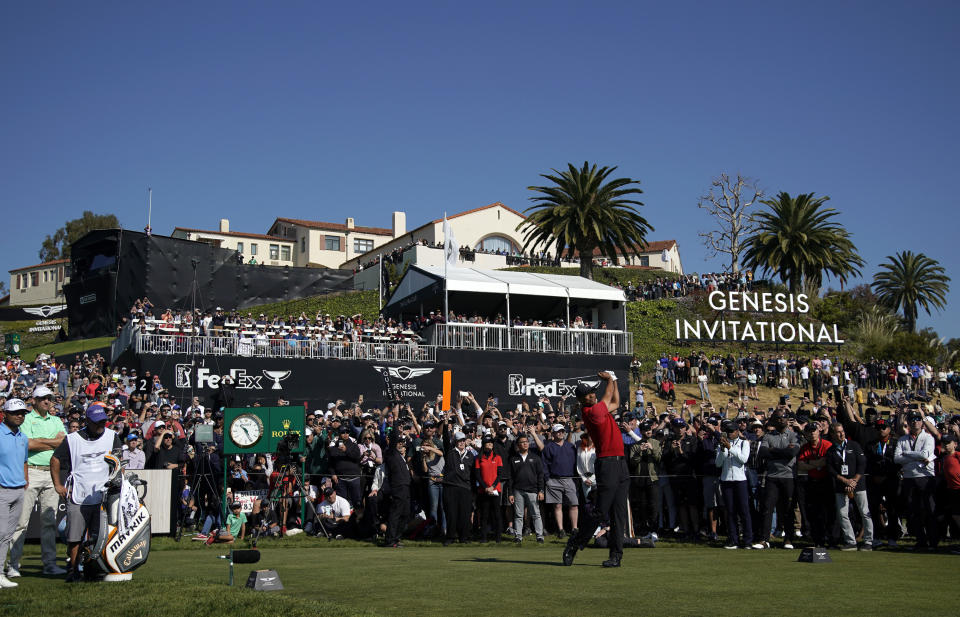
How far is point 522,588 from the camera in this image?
23.3 ft

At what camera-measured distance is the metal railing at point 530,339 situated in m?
32.7

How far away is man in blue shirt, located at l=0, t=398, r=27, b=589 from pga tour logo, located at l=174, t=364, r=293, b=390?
2071 cm

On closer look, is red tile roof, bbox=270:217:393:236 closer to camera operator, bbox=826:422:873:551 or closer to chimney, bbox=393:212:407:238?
chimney, bbox=393:212:407:238

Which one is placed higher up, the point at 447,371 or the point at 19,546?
the point at 447,371

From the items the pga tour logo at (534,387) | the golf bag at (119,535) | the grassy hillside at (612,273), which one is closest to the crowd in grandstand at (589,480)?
the golf bag at (119,535)

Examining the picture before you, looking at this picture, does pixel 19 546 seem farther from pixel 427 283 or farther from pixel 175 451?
pixel 427 283

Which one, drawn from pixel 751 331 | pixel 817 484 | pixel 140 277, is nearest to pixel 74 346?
pixel 140 277

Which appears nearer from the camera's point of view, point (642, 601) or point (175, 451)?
point (642, 601)

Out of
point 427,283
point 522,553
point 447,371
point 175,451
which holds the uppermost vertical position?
point 427,283

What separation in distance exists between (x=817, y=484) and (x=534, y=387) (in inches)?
824

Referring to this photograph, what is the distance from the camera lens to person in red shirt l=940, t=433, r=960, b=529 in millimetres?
11195

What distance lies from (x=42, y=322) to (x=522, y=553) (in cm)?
6108

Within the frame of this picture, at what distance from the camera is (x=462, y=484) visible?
44.5 feet

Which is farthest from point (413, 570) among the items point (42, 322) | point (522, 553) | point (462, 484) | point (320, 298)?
point (42, 322)
